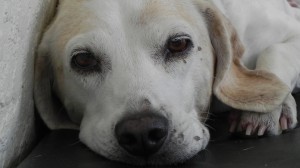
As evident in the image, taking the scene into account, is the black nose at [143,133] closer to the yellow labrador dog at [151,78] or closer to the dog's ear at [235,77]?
the yellow labrador dog at [151,78]

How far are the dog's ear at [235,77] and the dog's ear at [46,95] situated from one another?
61cm

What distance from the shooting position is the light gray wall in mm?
1724

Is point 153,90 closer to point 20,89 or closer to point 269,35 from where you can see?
point 20,89

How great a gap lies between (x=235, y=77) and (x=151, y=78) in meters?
0.47

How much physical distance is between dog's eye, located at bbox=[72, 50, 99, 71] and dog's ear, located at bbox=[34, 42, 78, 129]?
17cm

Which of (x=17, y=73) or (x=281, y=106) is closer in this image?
(x=17, y=73)

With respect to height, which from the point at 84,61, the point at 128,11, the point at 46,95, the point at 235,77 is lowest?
the point at 46,95

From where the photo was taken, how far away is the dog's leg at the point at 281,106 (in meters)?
2.02

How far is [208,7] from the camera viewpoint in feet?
7.41

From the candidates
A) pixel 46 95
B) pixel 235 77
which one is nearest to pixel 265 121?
pixel 235 77

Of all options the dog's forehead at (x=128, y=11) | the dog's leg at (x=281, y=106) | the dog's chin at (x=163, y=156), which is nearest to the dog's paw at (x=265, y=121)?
the dog's leg at (x=281, y=106)

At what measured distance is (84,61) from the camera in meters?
2.03

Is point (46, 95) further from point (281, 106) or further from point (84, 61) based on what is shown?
point (281, 106)

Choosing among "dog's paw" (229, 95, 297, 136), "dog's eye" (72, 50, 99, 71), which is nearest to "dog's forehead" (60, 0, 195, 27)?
"dog's eye" (72, 50, 99, 71)
